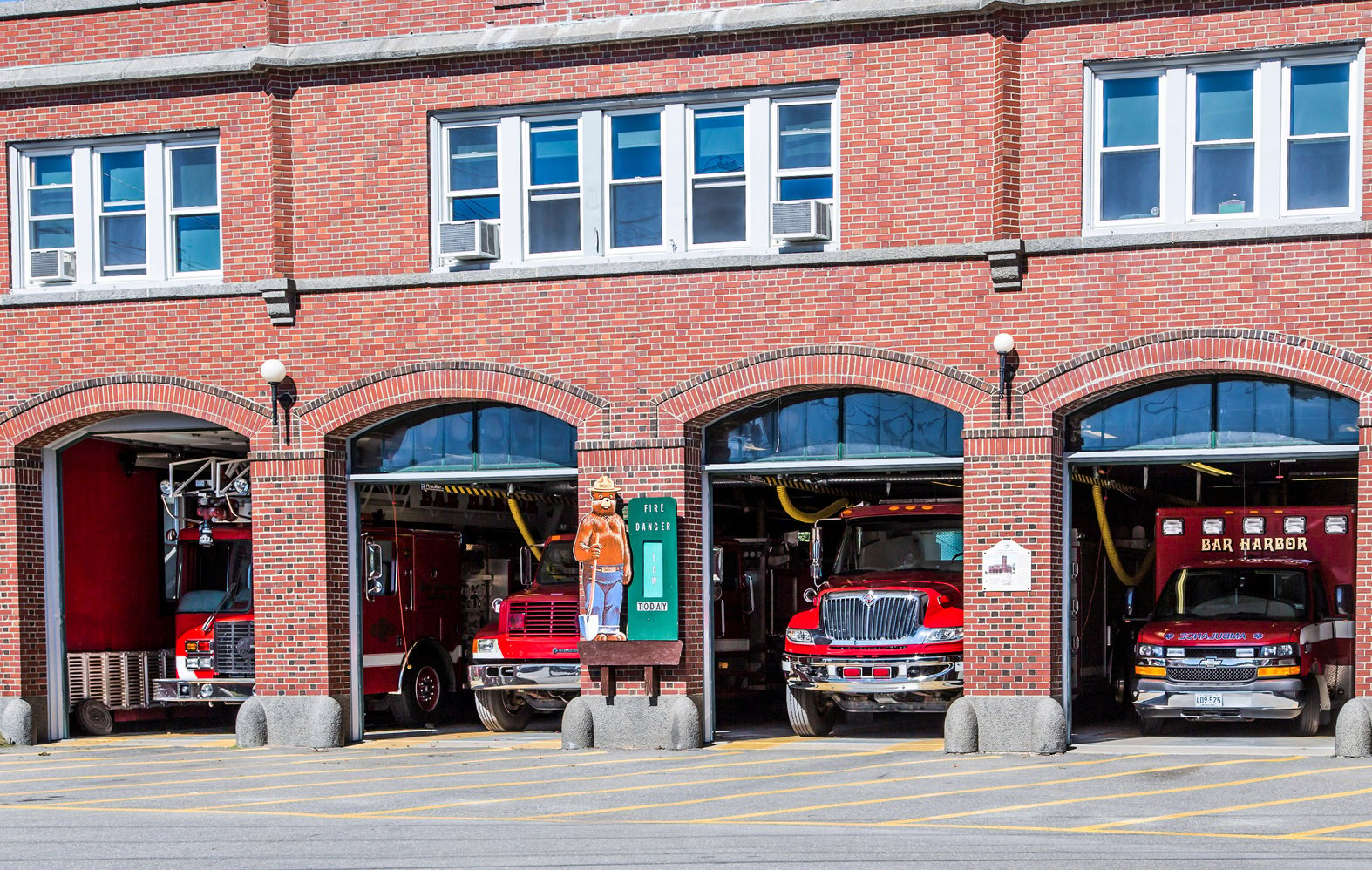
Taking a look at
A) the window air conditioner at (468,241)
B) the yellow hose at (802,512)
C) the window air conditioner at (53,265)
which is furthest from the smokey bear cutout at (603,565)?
the window air conditioner at (53,265)

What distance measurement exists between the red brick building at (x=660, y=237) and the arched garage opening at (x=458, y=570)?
1.46 feet

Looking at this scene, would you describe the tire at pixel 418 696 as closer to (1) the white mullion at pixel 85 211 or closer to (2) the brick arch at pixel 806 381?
(2) the brick arch at pixel 806 381

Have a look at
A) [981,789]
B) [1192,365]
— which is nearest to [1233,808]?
[981,789]

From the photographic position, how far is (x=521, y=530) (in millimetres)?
25312

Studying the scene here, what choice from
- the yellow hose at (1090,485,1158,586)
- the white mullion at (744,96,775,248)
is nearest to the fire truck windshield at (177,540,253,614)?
the white mullion at (744,96,775,248)

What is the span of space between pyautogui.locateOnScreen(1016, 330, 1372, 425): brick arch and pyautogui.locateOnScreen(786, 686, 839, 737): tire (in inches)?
166

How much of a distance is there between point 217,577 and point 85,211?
16.0ft

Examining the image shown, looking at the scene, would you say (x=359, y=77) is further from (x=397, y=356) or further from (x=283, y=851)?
(x=283, y=851)

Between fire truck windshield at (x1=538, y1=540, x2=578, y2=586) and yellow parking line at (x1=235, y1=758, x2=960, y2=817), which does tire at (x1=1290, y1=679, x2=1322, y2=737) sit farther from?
fire truck windshield at (x1=538, y1=540, x2=578, y2=586)

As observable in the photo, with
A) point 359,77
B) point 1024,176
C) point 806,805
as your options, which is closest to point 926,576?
point 1024,176

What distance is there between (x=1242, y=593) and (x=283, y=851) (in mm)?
12425

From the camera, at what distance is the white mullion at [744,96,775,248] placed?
19953 millimetres

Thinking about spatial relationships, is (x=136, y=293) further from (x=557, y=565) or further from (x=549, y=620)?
(x=549, y=620)

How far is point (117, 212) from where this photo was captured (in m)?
21.9
